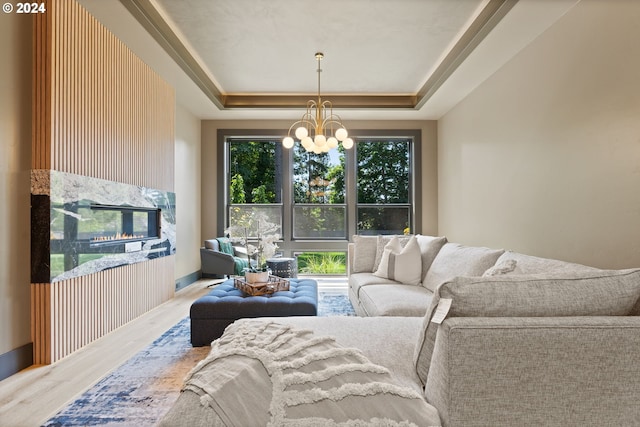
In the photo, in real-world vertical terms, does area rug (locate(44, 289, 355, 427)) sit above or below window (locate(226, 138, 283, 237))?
below

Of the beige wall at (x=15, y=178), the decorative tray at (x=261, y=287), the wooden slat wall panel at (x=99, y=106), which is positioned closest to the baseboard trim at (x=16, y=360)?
the beige wall at (x=15, y=178)

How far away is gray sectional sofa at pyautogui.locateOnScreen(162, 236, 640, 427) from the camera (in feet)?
3.28

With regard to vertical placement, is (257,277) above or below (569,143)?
below

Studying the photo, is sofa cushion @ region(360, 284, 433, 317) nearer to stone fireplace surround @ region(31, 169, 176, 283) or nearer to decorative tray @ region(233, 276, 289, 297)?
decorative tray @ region(233, 276, 289, 297)

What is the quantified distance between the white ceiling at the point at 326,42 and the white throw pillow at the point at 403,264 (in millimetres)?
2192

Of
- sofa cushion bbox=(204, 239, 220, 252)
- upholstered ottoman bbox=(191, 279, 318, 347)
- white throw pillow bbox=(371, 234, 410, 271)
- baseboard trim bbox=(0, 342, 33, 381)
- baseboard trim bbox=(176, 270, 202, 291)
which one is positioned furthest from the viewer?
sofa cushion bbox=(204, 239, 220, 252)

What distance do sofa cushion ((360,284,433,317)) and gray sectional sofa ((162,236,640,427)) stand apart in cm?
139

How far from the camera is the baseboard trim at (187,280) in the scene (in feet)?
17.6

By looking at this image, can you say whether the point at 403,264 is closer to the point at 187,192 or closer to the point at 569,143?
the point at 569,143

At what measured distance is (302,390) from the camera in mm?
1033

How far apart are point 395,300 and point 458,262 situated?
656 millimetres

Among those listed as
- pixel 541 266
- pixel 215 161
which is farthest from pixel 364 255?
pixel 215 161

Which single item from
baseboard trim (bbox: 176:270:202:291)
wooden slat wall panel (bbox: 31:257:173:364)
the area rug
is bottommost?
the area rug

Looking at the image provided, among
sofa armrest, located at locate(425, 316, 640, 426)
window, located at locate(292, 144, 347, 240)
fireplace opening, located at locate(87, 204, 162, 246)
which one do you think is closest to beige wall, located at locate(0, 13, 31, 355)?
fireplace opening, located at locate(87, 204, 162, 246)
